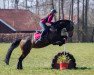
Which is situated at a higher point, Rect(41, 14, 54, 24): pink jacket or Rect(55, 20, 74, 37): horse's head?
Rect(41, 14, 54, 24): pink jacket

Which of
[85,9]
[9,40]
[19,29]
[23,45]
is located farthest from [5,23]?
[23,45]

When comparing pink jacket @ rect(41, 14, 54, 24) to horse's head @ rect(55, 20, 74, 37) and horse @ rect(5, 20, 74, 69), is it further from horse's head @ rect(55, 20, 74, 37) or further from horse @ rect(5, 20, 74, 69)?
horse's head @ rect(55, 20, 74, 37)

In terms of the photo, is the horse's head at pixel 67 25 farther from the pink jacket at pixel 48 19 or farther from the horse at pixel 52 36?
the pink jacket at pixel 48 19

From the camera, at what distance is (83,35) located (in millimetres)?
70812

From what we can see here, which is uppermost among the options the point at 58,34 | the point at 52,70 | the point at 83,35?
the point at 58,34

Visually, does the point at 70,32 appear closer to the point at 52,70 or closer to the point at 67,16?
the point at 52,70

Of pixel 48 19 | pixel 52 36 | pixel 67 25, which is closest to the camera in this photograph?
pixel 48 19

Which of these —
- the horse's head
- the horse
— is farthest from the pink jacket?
the horse's head

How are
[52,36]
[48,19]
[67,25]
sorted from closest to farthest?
[48,19] → [67,25] → [52,36]

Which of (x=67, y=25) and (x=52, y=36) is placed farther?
(x=52, y=36)

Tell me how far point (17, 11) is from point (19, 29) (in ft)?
21.4

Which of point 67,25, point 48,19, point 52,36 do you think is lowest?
point 52,36

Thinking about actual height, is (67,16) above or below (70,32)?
below

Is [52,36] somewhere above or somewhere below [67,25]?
below
